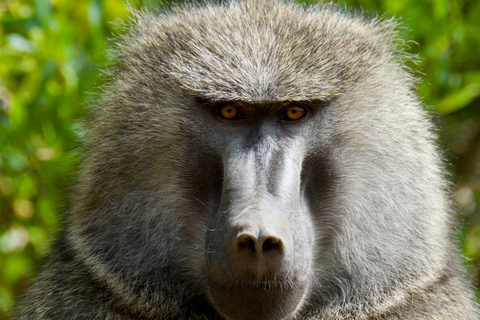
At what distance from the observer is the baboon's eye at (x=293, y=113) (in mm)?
2670

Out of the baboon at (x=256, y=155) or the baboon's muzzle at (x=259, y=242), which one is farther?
the baboon at (x=256, y=155)

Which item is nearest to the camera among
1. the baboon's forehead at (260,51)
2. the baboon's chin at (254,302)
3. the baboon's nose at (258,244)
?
the baboon's nose at (258,244)

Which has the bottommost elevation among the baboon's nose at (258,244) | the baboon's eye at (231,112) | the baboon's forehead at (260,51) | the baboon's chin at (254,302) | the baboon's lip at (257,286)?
the baboon's chin at (254,302)

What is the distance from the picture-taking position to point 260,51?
2.70m

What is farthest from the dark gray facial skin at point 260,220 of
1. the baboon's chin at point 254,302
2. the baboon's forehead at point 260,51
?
the baboon's forehead at point 260,51

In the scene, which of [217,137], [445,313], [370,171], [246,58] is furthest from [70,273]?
[445,313]

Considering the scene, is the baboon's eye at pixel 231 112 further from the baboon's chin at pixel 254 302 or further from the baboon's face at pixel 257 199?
the baboon's chin at pixel 254 302

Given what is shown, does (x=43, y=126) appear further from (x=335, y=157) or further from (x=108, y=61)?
(x=335, y=157)

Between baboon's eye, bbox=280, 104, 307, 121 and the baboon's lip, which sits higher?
baboon's eye, bbox=280, 104, 307, 121

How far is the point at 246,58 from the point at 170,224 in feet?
2.56

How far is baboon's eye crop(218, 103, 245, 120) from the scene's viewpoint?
8.73ft

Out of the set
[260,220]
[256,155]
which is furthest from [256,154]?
[260,220]

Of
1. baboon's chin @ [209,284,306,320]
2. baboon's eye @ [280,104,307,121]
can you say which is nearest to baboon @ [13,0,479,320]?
baboon's eye @ [280,104,307,121]

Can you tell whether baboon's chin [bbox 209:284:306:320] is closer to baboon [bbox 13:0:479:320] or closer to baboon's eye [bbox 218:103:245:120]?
baboon [bbox 13:0:479:320]
